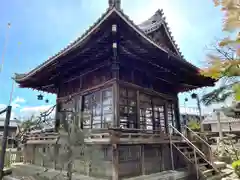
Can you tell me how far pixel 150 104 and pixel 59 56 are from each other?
417 centimetres

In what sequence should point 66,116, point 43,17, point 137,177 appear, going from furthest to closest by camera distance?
point 43,17
point 137,177
point 66,116

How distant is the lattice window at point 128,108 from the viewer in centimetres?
640

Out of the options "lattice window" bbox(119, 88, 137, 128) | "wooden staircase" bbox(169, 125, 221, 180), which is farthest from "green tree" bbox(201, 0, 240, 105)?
"wooden staircase" bbox(169, 125, 221, 180)

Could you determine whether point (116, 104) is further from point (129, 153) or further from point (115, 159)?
point (115, 159)

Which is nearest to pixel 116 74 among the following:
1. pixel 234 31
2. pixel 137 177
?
pixel 137 177

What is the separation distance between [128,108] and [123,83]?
0.98 meters

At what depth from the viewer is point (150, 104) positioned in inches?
303

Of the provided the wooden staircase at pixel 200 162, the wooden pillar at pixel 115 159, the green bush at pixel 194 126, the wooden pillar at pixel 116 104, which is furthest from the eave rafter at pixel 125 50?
the green bush at pixel 194 126

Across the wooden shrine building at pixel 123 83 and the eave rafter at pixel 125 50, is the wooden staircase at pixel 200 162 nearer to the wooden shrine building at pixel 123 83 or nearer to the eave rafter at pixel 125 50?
the wooden shrine building at pixel 123 83

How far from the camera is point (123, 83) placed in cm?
643

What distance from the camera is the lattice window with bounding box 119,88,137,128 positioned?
21.0 ft

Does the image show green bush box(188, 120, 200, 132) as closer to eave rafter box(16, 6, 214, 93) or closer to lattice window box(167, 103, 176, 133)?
lattice window box(167, 103, 176, 133)

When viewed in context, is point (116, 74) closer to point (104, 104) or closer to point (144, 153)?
point (104, 104)

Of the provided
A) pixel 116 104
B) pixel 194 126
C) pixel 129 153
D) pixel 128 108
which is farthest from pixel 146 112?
pixel 194 126
